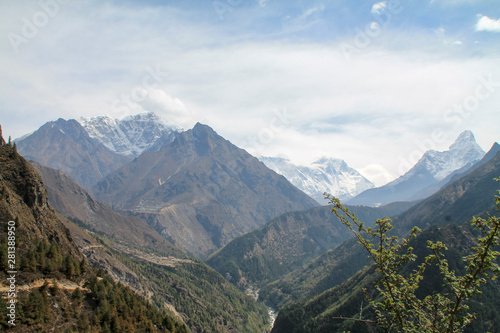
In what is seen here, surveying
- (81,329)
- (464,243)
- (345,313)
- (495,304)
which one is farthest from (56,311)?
(464,243)

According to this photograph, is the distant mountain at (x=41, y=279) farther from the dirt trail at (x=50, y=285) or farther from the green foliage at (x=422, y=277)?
the green foliage at (x=422, y=277)

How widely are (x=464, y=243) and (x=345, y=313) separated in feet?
317

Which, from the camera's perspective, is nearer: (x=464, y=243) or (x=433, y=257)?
(x=433, y=257)

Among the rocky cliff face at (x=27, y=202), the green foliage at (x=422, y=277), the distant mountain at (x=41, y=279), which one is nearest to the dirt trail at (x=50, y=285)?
the distant mountain at (x=41, y=279)

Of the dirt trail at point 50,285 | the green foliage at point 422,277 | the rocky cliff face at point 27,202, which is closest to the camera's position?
the green foliage at point 422,277

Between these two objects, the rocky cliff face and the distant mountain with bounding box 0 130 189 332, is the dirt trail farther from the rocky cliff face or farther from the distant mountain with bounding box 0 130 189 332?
the rocky cliff face

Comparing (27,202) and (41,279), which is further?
(27,202)

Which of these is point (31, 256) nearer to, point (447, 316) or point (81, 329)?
point (81, 329)

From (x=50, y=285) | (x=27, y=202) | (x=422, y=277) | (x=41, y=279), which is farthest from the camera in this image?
(x=27, y=202)

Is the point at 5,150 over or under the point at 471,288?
over

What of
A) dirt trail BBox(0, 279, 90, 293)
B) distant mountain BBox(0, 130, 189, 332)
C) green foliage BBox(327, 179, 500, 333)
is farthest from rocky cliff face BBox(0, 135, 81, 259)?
green foliage BBox(327, 179, 500, 333)

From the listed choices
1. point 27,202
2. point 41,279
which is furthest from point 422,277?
point 27,202

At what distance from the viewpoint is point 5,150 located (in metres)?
86.4

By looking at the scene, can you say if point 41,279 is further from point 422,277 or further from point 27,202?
point 422,277
